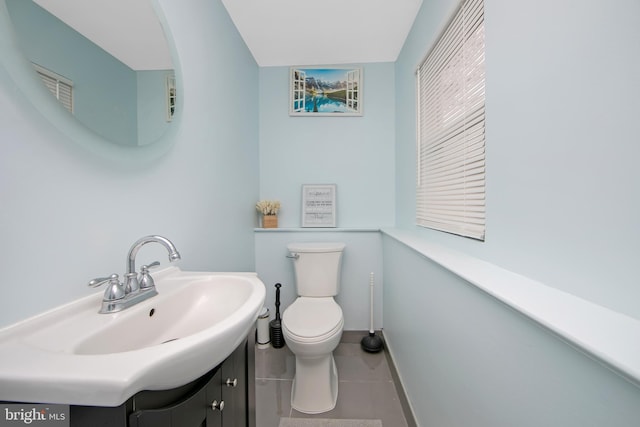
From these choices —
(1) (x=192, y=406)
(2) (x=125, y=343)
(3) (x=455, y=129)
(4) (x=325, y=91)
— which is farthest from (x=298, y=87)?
(1) (x=192, y=406)

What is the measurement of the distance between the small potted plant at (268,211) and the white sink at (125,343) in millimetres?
1081

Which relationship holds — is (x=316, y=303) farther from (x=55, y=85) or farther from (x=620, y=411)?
(x=55, y=85)

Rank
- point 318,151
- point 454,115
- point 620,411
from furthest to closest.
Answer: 1. point 318,151
2. point 454,115
3. point 620,411

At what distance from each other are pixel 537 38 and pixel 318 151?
5.04 feet

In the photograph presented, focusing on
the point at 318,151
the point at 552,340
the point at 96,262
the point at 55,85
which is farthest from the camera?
the point at 318,151

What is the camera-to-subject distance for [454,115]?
1100 millimetres

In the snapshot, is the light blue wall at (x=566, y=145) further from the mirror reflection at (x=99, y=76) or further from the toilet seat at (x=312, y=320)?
the mirror reflection at (x=99, y=76)

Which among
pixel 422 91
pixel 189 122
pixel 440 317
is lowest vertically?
pixel 440 317

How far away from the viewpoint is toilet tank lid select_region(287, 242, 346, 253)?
1.78m

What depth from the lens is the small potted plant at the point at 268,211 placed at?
77.7 inches

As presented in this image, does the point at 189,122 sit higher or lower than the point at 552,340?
higher

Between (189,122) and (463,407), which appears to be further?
(189,122)

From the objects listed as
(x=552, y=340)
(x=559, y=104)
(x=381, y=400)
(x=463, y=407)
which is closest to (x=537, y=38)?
(x=559, y=104)

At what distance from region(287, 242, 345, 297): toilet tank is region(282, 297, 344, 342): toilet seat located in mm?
114
